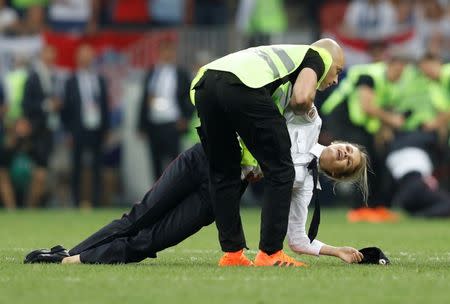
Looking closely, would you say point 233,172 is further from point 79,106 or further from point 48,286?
point 79,106

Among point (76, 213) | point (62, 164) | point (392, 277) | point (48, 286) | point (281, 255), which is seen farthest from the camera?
point (62, 164)

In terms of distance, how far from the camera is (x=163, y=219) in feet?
31.5

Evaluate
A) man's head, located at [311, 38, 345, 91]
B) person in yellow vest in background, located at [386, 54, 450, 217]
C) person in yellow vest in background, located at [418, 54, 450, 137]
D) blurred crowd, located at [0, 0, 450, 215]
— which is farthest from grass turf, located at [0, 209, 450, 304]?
blurred crowd, located at [0, 0, 450, 215]

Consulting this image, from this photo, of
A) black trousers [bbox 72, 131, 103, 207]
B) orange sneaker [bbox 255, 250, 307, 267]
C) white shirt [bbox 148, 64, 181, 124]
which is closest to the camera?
orange sneaker [bbox 255, 250, 307, 267]

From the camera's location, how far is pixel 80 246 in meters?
9.79

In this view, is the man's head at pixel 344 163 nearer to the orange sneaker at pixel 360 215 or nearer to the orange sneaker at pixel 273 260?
the orange sneaker at pixel 273 260

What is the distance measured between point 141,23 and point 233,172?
39.6ft

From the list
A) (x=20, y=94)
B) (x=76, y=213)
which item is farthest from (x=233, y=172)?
(x=20, y=94)

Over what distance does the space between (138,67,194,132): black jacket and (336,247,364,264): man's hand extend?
10.1 m

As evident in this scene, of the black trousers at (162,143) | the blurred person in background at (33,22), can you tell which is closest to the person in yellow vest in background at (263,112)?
the black trousers at (162,143)

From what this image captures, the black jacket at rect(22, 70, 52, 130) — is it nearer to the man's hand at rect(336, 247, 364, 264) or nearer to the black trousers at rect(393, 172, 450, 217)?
the black trousers at rect(393, 172, 450, 217)

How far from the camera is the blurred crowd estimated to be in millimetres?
18531

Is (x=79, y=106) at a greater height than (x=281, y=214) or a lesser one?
lesser

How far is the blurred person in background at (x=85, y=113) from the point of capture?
65.3 feet
